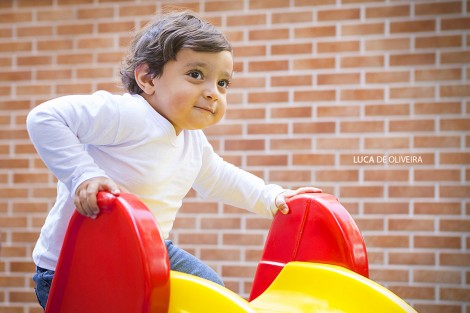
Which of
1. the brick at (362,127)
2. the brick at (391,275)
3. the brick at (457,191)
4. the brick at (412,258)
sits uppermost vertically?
the brick at (362,127)

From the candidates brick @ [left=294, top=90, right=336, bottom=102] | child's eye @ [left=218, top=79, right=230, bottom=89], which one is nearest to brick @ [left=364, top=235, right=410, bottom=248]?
brick @ [left=294, top=90, right=336, bottom=102]

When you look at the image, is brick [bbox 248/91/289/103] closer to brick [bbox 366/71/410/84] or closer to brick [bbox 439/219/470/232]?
brick [bbox 366/71/410/84]

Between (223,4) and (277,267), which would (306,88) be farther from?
(277,267)

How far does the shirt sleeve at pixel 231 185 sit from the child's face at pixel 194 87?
0.21 meters

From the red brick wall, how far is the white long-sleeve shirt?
3.34ft

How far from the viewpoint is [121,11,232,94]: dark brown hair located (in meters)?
1.33

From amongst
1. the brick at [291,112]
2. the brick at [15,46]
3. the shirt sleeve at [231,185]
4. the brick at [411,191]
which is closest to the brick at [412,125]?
the brick at [411,191]

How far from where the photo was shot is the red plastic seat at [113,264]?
1.02 m

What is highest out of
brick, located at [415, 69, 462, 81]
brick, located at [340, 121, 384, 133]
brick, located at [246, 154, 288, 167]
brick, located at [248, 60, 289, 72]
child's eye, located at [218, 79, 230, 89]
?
brick, located at [248, 60, 289, 72]

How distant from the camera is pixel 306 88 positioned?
2.53 m

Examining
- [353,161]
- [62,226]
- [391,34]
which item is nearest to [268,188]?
[62,226]

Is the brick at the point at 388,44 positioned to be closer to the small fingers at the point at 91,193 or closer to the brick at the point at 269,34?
the brick at the point at 269,34

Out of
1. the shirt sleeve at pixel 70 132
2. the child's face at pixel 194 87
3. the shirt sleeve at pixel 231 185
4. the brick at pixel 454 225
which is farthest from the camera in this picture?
the brick at pixel 454 225

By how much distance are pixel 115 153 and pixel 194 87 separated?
8.3 inches
